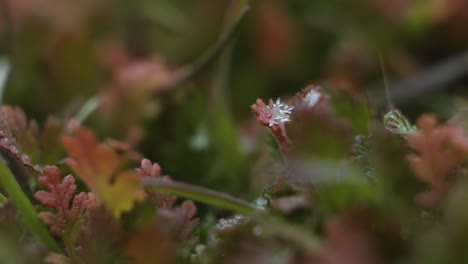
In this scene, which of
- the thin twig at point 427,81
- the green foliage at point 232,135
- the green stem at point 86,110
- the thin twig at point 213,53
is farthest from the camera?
the thin twig at point 427,81

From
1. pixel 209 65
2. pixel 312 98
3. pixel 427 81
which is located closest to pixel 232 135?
pixel 209 65

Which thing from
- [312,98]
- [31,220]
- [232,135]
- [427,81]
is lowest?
[31,220]

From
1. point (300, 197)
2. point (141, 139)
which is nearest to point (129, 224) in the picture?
point (300, 197)

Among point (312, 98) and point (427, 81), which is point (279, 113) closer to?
point (312, 98)

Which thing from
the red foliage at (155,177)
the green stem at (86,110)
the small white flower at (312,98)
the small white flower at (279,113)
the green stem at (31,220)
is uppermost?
the green stem at (86,110)

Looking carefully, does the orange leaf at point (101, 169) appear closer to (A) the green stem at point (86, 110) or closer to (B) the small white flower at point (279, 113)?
(B) the small white flower at point (279, 113)

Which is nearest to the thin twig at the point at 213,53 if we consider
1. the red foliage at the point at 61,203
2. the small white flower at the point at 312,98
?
the small white flower at the point at 312,98

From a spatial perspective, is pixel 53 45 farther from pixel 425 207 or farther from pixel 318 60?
pixel 425 207

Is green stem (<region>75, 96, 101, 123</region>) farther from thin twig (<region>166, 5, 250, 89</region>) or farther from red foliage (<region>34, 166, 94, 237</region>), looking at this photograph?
red foliage (<region>34, 166, 94, 237</region>)
